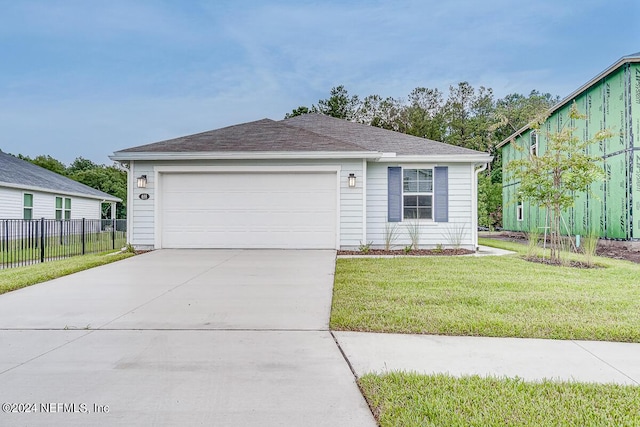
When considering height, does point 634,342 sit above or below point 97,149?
below

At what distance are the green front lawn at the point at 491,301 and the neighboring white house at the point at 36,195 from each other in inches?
579

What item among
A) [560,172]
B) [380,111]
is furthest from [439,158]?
[380,111]

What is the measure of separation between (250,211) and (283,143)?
2073 mm

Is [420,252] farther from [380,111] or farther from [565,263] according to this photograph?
[380,111]

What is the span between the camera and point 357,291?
5242 millimetres

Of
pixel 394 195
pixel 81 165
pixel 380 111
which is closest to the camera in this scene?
pixel 394 195

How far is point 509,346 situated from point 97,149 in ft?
130

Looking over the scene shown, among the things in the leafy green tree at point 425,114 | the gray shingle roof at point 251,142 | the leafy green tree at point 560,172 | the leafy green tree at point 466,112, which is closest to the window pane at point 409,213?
the gray shingle roof at point 251,142

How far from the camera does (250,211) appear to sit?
33.3 feet

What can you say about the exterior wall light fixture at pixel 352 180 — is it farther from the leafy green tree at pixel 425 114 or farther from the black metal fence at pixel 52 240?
the leafy green tree at pixel 425 114

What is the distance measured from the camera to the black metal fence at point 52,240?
9.21 metres

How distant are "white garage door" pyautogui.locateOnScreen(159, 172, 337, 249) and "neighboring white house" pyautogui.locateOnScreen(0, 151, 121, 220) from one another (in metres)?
8.80

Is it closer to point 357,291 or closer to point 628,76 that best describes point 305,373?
point 357,291

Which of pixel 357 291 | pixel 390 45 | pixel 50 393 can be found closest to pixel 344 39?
pixel 390 45
